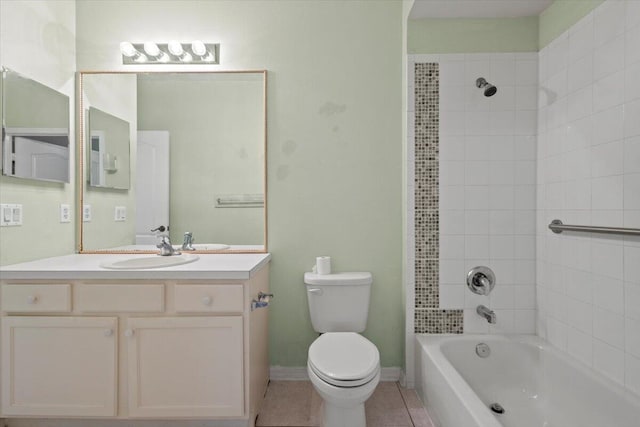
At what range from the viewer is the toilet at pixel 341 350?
4.79 feet

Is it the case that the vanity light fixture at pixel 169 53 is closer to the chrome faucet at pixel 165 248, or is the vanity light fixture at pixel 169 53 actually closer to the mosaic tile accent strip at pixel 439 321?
the chrome faucet at pixel 165 248

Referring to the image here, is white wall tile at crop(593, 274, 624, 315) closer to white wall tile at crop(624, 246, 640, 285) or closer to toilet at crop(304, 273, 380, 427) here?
white wall tile at crop(624, 246, 640, 285)

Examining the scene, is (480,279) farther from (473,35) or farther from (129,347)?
(129,347)

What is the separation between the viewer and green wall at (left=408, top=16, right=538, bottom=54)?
6.68ft

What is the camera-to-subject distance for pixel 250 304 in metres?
1.66

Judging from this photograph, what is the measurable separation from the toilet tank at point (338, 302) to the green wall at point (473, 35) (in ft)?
4.57

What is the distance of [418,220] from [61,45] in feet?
7.75

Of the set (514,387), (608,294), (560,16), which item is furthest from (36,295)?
(560,16)

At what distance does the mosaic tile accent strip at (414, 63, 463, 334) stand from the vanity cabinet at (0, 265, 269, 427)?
103 cm

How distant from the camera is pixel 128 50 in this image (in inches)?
85.6

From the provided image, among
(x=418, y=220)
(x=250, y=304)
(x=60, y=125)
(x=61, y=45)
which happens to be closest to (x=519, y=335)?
(x=418, y=220)

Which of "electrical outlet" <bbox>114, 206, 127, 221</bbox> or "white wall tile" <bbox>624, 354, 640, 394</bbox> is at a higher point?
"electrical outlet" <bbox>114, 206, 127, 221</bbox>

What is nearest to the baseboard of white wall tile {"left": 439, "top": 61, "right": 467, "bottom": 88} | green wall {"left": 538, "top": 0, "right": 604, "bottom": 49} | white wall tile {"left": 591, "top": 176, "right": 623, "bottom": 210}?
white wall tile {"left": 591, "top": 176, "right": 623, "bottom": 210}

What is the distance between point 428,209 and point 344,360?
0.98m
